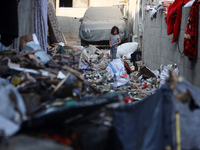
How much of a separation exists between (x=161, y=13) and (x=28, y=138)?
835 cm

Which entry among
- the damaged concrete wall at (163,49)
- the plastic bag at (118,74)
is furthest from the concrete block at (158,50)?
the plastic bag at (118,74)

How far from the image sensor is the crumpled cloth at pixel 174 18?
8.65 m

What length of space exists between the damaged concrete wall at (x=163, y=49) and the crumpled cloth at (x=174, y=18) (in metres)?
0.15

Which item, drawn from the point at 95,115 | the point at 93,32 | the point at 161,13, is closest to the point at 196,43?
the point at 161,13

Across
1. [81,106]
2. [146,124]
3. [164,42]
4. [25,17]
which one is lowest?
[164,42]

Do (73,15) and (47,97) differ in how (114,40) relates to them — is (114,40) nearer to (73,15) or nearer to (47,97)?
(47,97)

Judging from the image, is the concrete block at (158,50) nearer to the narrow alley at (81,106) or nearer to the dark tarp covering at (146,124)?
the narrow alley at (81,106)

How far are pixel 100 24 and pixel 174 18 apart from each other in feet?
35.4

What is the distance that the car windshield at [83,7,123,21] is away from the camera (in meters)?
20.1

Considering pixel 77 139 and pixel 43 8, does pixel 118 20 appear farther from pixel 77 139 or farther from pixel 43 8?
pixel 77 139

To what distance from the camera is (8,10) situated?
20.2 ft

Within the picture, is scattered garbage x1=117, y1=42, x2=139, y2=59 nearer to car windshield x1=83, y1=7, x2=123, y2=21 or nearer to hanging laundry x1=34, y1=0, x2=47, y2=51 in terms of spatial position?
car windshield x1=83, y1=7, x2=123, y2=21

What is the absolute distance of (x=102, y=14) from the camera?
2033cm

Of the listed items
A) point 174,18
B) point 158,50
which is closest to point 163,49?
point 158,50
